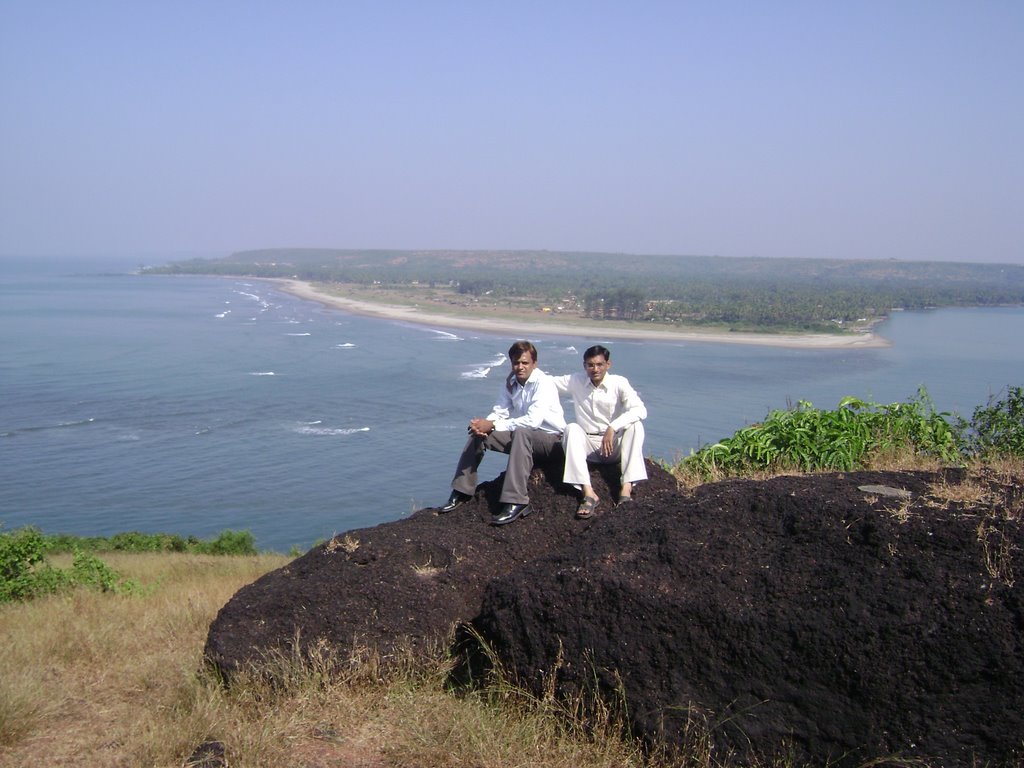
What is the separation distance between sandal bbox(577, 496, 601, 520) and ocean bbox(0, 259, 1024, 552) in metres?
11.5

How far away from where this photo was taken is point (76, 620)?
7.11 m

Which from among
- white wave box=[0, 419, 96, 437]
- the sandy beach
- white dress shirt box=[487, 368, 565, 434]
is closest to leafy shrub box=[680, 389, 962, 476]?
white dress shirt box=[487, 368, 565, 434]

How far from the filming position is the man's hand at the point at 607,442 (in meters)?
6.58

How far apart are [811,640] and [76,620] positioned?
5596mm

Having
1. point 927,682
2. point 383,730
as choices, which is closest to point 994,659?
point 927,682

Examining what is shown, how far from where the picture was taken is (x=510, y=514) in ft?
20.5

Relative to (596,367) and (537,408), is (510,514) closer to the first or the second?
(537,408)

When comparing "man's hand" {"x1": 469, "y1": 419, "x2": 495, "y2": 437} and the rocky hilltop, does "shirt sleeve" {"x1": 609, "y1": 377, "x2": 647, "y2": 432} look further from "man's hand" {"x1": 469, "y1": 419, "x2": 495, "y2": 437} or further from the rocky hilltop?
the rocky hilltop

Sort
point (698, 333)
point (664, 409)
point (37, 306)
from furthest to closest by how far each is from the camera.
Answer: point (37, 306)
point (698, 333)
point (664, 409)

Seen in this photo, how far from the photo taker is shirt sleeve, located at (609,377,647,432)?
668 centimetres

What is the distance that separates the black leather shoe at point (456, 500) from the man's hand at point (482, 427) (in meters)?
0.45

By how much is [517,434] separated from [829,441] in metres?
3.41

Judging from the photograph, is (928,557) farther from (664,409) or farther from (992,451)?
(664,409)

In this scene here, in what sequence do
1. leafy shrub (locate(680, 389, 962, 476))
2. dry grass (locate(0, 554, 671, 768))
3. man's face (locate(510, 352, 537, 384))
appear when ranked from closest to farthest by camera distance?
1. dry grass (locate(0, 554, 671, 768))
2. man's face (locate(510, 352, 537, 384))
3. leafy shrub (locate(680, 389, 962, 476))
